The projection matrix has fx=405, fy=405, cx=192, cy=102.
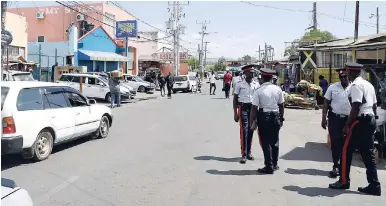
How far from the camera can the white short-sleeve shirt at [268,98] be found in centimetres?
643

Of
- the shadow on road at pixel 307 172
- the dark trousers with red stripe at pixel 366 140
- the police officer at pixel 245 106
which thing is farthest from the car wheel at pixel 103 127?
the dark trousers with red stripe at pixel 366 140

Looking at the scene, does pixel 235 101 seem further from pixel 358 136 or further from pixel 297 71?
pixel 297 71

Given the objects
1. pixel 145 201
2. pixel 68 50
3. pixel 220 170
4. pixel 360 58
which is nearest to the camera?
pixel 145 201

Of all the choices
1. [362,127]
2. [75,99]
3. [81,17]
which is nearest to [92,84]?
[75,99]

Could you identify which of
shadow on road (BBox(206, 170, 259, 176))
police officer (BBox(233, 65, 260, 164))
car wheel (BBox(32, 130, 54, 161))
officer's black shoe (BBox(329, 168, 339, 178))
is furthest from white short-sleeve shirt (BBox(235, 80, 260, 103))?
car wheel (BBox(32, 130, 54, 161))

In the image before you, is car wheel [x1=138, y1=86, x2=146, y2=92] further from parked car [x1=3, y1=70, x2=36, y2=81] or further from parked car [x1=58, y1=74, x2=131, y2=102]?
parked car [x1=3, y1=70, x2=36, y2=81]

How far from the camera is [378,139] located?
741 cm

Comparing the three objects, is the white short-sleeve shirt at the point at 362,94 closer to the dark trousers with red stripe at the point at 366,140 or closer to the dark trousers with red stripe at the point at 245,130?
the dark trousers with red stripe at the point at 366,140

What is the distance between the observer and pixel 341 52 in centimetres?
1862

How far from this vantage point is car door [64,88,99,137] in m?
8.55

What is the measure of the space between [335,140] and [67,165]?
449 centimetres

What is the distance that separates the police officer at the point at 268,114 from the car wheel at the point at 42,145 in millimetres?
3795

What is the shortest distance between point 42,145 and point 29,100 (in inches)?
33.3

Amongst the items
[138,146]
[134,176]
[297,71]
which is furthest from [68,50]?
[134,176]
